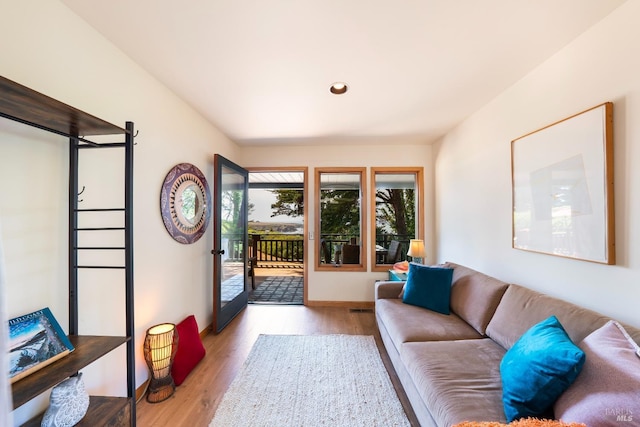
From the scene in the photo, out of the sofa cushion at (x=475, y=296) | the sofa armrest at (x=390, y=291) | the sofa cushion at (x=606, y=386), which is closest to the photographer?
the sofa cushion at (x=606, y=386)

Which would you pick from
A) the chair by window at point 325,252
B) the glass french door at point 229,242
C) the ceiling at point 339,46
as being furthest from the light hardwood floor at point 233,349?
the ceiling at point 339,46

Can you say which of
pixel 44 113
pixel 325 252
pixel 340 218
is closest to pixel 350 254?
pixel 325 252

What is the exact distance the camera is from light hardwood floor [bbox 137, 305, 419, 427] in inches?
69.1

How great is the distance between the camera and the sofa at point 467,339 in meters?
1.25

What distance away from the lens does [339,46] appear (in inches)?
66.4

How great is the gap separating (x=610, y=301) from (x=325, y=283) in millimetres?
2994

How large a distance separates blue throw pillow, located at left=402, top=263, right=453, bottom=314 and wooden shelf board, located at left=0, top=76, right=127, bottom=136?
263cm

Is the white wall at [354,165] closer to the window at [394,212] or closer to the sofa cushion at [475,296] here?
the window at [394,212]

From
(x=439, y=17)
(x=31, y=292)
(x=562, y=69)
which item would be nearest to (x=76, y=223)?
(x=31, y=292)

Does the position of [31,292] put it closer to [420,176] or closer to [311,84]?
[311,84]

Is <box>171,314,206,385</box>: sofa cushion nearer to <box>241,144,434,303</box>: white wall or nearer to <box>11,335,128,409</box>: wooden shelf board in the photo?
<box>11,335,128,409</box>: wooden shelf board

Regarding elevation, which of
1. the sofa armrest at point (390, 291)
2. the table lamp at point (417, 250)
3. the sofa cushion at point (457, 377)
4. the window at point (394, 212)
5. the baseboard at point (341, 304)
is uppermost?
the window at point (394, 212)

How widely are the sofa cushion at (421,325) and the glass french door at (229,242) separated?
6.27 ft

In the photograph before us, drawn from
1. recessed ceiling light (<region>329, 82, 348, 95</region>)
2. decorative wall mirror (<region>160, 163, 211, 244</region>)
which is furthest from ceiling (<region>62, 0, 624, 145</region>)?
decorative wall mirror (<region>160, 163, 211, 244</region>)
